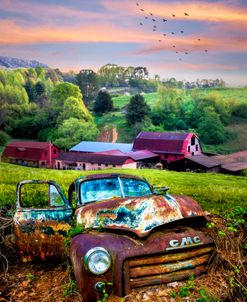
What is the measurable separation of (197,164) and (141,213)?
73.0 ft

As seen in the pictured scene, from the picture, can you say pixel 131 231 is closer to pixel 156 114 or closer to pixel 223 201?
pixel 223 201

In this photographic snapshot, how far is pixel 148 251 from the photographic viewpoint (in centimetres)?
367

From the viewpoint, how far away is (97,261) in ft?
11.9

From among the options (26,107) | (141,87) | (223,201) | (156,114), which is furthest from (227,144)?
(141,87)

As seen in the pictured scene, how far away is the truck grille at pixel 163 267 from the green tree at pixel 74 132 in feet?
104

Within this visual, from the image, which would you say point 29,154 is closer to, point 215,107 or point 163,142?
point 163,142

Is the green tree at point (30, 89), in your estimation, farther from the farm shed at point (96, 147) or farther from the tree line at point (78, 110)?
the farm shed at point (96, 147)

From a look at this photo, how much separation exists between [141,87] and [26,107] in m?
31.3

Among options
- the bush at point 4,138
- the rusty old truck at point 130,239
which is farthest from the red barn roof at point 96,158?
the rusty old truck at point 130,239

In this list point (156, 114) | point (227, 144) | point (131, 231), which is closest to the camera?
point (131, 231)

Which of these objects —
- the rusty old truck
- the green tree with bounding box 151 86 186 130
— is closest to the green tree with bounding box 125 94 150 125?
the green tree with bounding box 151 86 186 130

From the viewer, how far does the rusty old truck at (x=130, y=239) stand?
11.9 ft

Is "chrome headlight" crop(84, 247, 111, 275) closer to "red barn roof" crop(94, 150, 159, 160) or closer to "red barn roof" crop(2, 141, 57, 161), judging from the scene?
"red barn roof" crop(94, 150, 159, 160)

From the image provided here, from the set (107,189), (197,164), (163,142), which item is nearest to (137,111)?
(163,142)
